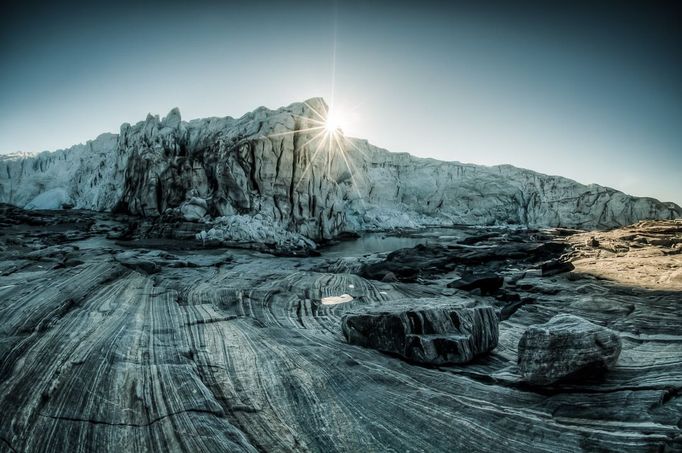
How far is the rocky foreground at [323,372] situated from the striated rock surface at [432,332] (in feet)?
0.07

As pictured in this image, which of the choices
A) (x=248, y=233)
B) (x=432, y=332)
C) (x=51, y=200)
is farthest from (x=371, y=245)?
(x=51, y=200)

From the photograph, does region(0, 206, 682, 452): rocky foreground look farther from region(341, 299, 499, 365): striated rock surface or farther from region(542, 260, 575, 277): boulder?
region(542, 260, 575, 277): boulder

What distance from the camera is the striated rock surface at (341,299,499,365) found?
4.61 metres

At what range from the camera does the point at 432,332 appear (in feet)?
15.7

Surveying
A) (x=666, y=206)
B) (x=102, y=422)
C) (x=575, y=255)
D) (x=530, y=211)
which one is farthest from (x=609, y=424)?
(x=666, y=206)

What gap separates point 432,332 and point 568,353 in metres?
1.69

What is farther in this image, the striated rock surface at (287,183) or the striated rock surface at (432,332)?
the striated rock surface at (287,183)

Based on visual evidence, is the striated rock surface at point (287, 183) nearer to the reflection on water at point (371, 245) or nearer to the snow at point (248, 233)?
the snow at point (248, 233)

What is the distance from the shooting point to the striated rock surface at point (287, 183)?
37750 mm

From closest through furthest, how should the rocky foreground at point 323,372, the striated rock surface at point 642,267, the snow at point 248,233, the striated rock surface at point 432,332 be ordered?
the rocky foreground at point 323,372
the striated rock surface at point 432,332
the striated rock surface at point 642,267
the snow at point 248,233

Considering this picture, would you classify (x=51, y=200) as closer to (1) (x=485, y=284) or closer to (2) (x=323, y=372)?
(1) (x=485, y=284)

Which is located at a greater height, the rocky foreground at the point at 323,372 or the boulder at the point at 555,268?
the boulder at the point at 555,268

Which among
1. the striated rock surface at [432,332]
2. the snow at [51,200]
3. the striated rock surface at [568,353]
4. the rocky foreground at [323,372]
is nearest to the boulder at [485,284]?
the rocky foreground at [323,372]

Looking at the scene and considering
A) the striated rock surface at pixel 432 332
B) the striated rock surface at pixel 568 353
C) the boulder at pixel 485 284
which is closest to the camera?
the striated rock surface at pixel 568 353
